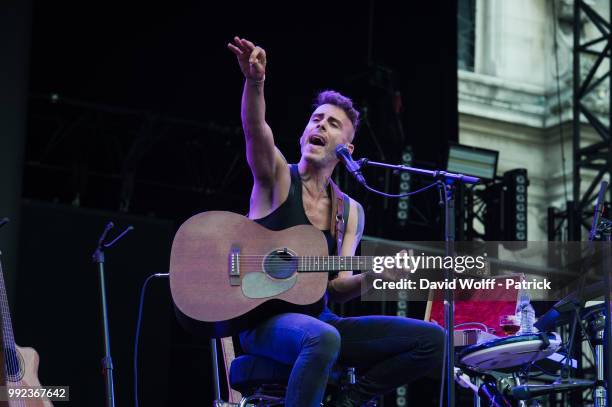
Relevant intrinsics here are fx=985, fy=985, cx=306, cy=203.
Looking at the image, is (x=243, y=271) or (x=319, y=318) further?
(x=319, y=318)

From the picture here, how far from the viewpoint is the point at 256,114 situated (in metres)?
4.42

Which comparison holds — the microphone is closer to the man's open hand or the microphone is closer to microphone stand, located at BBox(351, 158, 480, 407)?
microphone stand, located at BBox(351, 158, 480, 407)

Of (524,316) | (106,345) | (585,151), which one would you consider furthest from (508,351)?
(585,151)

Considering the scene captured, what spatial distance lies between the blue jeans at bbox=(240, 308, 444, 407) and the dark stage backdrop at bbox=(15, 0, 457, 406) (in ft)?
12.6

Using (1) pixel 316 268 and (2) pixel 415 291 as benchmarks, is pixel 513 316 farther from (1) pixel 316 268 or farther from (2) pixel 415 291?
(1) pixel 316 268

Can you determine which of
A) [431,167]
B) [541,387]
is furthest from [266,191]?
[431,167]

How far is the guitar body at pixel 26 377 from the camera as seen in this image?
5.14 m

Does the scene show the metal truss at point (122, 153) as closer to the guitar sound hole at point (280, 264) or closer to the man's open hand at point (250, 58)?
the guitar sound hole at point (280, 264)

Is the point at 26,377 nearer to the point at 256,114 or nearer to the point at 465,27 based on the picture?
the point at 256,114

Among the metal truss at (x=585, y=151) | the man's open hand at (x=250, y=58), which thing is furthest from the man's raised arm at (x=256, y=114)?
the metal truss at (x=585, y=151)

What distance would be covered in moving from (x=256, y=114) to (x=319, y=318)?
1.00m

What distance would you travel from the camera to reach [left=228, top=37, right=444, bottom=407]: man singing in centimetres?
413

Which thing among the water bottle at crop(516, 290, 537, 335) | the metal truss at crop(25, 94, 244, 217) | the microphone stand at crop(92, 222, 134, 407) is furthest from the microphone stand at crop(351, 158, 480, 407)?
the metal truss at crop(25, 94, 244, 217)

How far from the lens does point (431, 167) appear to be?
1022 centimetres
